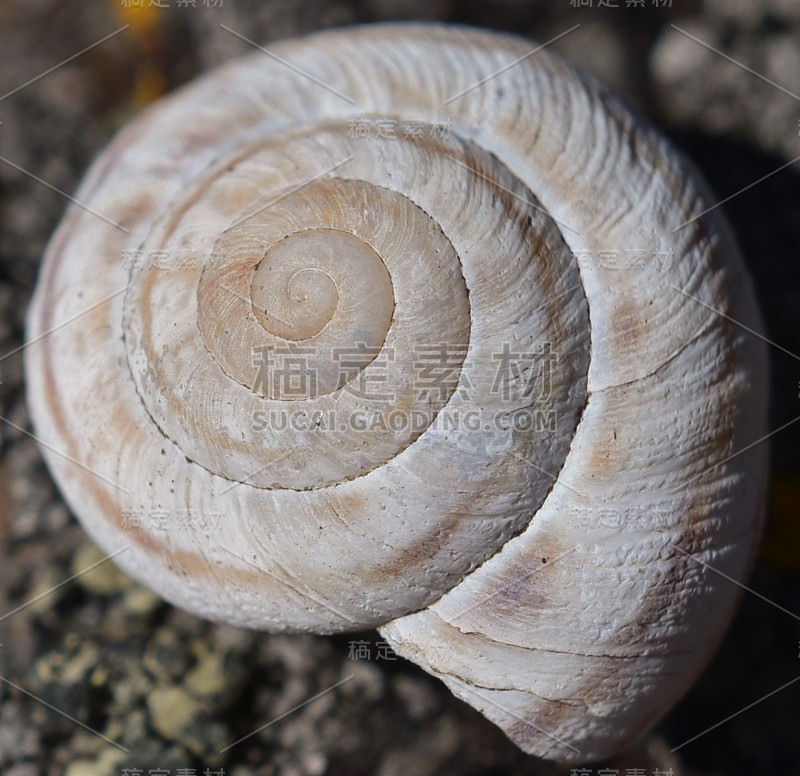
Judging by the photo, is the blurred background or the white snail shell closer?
the white snail shell

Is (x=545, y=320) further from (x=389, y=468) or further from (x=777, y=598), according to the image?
(x=777, y=598)

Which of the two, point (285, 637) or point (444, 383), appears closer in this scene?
point (444, 383)

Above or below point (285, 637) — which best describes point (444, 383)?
above

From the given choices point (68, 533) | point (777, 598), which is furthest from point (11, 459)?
point (777, 598)
